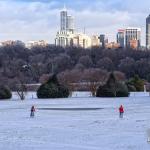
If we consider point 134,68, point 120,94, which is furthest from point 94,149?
point 134,68

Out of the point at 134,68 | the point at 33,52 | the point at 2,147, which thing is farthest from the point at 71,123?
the point at 33,52

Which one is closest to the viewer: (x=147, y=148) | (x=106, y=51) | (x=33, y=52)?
(x=147, y=148)

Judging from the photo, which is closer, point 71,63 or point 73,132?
point 73,132

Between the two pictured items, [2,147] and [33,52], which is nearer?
[2,147]

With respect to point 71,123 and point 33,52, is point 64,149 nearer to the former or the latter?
point 71,123

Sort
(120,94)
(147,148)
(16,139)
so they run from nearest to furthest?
(147,148)
(16,139)
(120,94)

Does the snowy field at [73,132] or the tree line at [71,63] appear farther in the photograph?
the tree line at [71,63]

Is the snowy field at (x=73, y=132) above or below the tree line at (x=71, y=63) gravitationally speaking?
below

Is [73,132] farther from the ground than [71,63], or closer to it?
closer to it

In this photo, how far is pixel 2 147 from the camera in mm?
17734

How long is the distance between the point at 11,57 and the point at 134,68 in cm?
4136

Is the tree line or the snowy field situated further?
the tree line

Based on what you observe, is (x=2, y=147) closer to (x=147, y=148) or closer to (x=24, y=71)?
(x=147, y=148)

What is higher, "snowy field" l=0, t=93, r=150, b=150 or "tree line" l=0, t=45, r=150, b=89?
"tree line" l=0, t=45, r=150, b=89
